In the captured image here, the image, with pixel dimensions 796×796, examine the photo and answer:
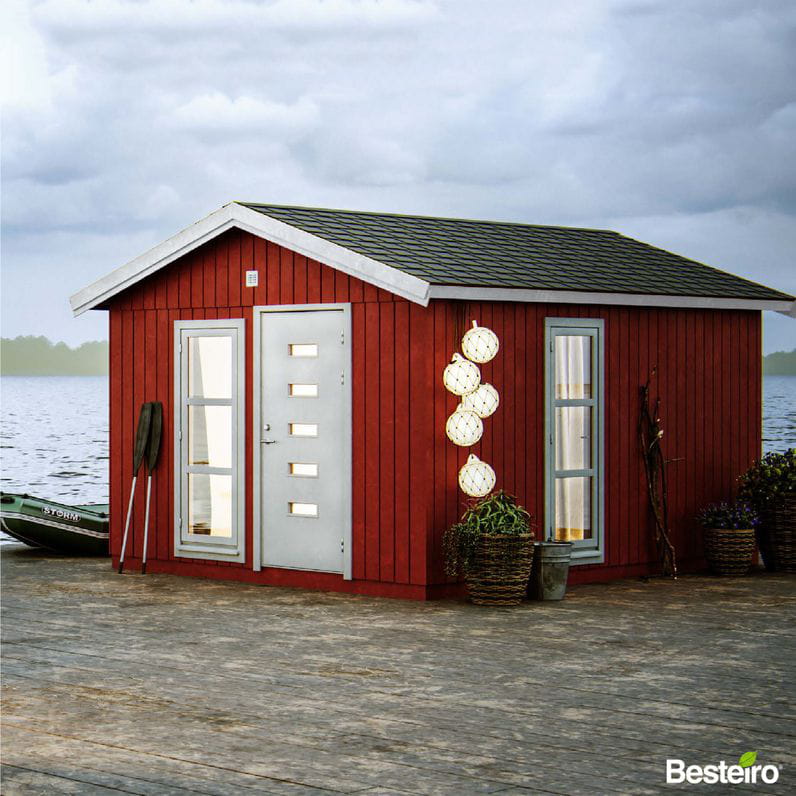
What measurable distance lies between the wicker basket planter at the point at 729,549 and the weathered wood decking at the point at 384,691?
105 cm

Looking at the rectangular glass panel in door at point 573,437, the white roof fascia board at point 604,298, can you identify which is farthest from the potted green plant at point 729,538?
the white roof fascia board at point 604,298

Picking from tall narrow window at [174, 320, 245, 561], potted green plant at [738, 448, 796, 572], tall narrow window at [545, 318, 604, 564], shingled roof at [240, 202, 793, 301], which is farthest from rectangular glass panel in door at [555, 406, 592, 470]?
tall narrow window at [174, 320, 245, 561]

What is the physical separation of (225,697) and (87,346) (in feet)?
209

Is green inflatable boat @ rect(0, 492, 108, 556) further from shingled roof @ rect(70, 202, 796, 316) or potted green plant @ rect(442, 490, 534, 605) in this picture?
potted green plant @ rect(442, 490, 534, 605)

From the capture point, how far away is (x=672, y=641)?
902 cm

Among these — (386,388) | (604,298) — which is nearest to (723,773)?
(386,388)

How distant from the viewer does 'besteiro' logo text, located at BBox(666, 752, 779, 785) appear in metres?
5.82

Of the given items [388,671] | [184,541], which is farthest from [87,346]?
[388,671]

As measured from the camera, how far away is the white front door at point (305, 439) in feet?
36.8

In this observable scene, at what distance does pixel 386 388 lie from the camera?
35.8 ft

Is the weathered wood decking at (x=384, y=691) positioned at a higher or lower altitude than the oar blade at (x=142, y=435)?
lower

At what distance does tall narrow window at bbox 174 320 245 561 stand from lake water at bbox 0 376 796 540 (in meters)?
19.9

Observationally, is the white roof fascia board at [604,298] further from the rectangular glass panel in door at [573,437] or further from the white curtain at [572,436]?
the rectangular glass panel in door at [573,437]

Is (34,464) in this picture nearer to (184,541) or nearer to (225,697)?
(184,541)
